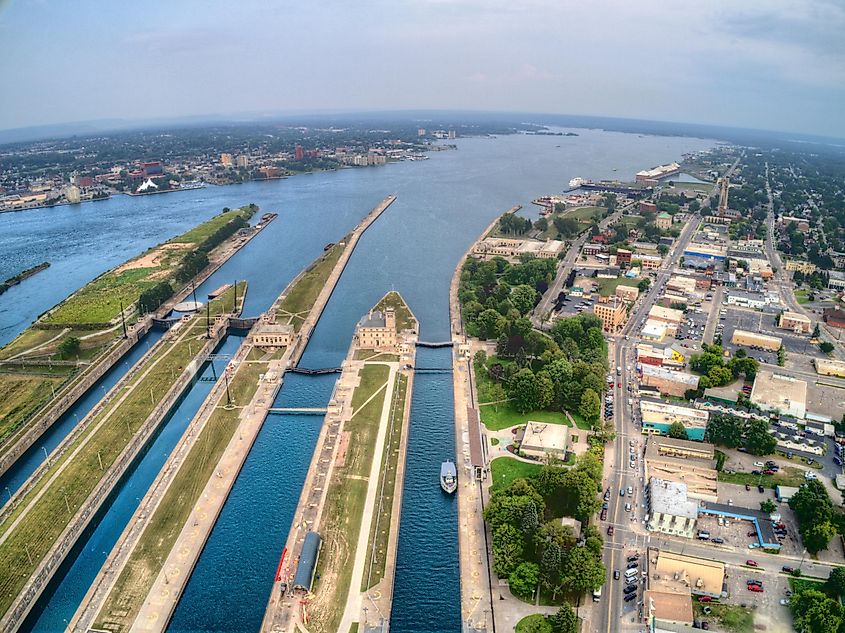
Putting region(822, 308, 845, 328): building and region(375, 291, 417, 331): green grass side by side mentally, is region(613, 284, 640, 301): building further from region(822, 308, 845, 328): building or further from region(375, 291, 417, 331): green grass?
region(375, 291, 417, 331): green grass

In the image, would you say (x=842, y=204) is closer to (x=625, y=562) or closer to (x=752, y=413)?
(x=752, y=413)

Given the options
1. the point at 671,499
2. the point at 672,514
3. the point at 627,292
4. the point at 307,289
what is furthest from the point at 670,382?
the point at 307,289

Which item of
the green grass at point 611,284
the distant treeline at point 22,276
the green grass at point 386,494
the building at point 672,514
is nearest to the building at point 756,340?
the green grass at point 611,284

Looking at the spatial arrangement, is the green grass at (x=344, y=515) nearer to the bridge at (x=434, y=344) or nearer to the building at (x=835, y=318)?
the bridge at (x=434, y=344)

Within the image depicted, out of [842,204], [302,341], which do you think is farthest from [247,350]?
[842,204]

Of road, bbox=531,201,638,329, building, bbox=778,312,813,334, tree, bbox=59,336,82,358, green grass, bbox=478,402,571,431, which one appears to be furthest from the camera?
road, bbox=531,201,638,329

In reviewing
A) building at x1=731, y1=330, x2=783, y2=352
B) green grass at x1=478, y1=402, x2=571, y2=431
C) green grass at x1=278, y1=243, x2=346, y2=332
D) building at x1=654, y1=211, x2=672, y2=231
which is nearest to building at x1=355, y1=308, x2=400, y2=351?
green grass at x1=278, y1=243, x2=346, y2=332
